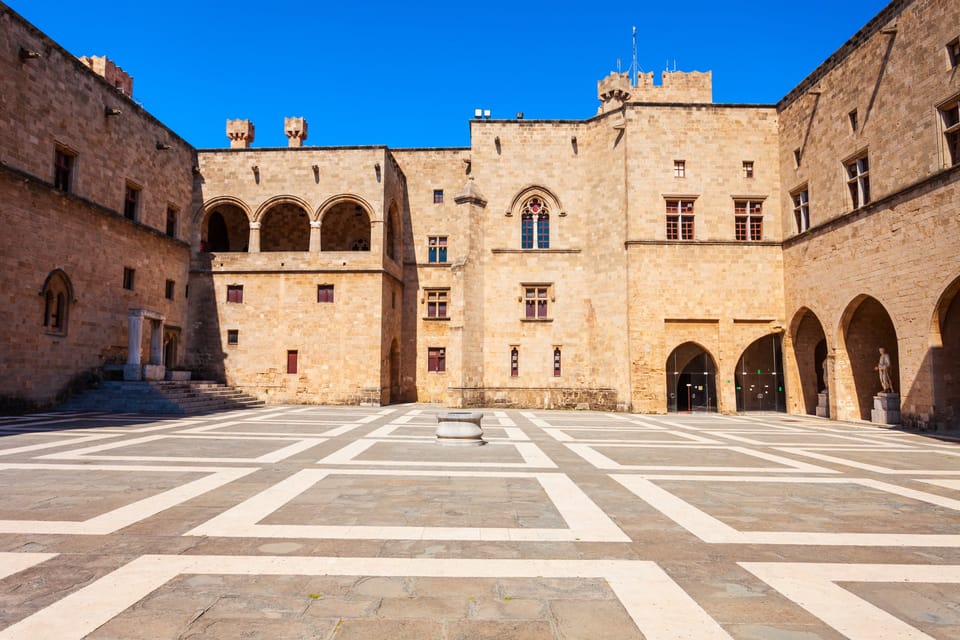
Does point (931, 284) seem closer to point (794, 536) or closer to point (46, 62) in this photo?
point (794, 536)

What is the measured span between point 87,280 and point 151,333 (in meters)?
3.48

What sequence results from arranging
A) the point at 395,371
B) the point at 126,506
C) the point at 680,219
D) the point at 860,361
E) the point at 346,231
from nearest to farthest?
the point at 126,506, the point at 860,361, the point at 680,219, the point at 395,371, the point at 346,231

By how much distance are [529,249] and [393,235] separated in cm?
Result: 731

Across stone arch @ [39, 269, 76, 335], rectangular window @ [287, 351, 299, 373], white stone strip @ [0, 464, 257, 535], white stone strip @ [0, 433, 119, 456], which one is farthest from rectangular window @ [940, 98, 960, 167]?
stone arch @ [39, 269, 76, 335]

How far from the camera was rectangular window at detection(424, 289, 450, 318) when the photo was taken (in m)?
28.4

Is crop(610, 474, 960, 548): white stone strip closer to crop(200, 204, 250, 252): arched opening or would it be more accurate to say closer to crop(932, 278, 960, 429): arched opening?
crop(932, 278, 960, 429): arched opening

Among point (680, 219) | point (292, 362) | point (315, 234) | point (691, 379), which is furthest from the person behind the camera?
point (315, 234)

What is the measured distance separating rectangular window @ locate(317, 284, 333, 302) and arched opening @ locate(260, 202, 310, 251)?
4.36 m

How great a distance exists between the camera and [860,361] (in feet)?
64.9

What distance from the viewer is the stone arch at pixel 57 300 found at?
18188 mm

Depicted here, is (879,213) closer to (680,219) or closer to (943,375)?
(943,375)

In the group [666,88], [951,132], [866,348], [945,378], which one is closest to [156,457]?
[945,378]

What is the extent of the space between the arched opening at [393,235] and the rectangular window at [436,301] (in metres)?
2.45

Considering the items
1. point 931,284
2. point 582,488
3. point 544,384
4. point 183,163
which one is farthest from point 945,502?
point 183,163
